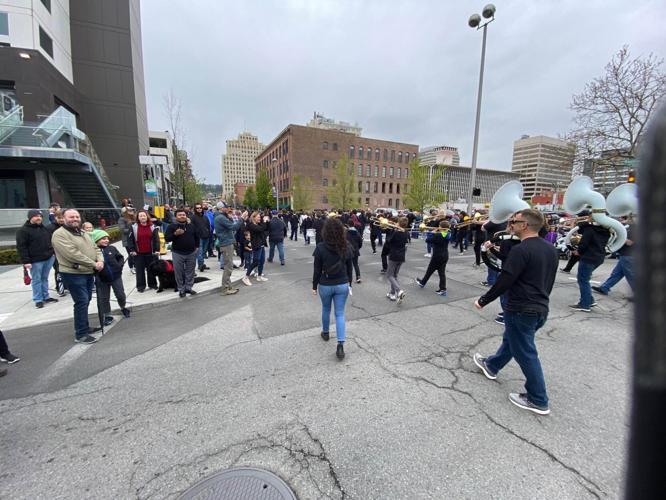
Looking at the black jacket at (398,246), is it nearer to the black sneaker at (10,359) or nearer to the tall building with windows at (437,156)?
the black sneaker at (10,359)

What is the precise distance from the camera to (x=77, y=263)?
4.66 m

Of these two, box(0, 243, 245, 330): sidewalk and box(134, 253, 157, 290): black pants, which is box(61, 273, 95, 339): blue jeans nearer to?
box(0, 243, 245, 330): sidewalk

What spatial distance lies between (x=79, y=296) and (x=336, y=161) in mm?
54574

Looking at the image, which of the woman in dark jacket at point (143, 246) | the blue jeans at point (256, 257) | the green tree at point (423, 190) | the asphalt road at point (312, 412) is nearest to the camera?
the asphalt road at point (312, 412)

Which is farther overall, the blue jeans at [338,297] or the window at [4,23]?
the window at [4,23]

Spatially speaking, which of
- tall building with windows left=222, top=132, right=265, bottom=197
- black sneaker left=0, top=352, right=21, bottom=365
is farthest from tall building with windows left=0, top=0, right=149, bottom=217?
tall building with windows left=222, top=132, right=265, bottom=197

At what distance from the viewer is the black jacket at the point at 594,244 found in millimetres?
6137

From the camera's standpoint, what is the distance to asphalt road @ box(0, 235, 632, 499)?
2.54m

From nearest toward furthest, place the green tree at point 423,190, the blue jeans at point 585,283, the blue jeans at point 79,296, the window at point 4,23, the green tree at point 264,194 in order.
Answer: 1. the blue jeans at point 79,296
2. the blue jeans at point 585,283
3. the window at point 4,23
4. the green tree at point 423,190
5. the green tree at point 264,194

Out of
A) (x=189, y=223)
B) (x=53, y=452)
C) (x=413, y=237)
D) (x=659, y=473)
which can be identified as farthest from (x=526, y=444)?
(x=413, y=237)

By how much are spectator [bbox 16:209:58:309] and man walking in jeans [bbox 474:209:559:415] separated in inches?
328

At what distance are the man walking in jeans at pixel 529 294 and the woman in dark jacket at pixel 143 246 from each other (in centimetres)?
722

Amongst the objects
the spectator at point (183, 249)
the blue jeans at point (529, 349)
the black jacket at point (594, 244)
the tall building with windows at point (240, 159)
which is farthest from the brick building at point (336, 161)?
the tall building with windows at point (240, 159)

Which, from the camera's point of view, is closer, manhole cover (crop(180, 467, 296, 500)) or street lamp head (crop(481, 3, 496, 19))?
manhole cover (crop(180, 467, 296, 500))
